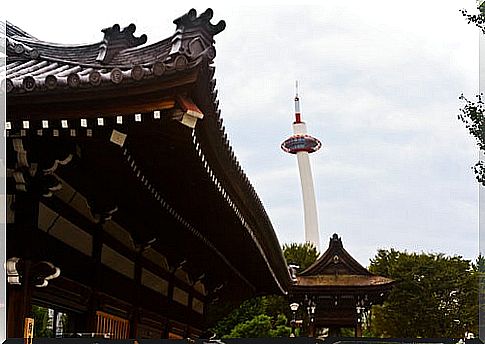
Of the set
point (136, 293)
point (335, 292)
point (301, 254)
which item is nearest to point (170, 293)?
point (136, 293)

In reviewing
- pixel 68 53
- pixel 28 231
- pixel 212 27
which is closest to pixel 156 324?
pixel 28 231

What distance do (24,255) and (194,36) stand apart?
94cm

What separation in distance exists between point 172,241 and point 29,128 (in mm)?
2033

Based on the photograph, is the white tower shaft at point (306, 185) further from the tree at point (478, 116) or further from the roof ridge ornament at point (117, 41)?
the roof ridge ornament at point (117, 41)

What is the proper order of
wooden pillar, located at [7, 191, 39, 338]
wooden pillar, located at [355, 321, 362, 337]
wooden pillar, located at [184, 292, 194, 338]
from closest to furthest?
wooden pillar, located at [7, 191, 39, 338], wooden pillar, located at [184, 292, 194, 338], wooden pillar, located at [355, 321, 362, 337]

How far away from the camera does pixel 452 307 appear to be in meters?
5.78

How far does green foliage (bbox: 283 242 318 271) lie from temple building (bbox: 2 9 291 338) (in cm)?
341

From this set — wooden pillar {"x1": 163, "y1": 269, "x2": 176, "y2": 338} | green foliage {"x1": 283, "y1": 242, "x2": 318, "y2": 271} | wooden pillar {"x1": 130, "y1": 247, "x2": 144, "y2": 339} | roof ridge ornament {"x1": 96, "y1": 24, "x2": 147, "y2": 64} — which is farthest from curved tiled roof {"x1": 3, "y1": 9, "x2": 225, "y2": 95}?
green foliage {"x1": 283, "y1": 242, "x2": 318, "y2": 271}

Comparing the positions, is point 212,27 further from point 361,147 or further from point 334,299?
point 334,299

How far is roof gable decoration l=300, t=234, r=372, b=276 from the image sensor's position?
731 cm

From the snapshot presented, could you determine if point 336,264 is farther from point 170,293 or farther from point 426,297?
point 170,293

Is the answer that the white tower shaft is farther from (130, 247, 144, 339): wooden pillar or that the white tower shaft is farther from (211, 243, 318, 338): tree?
(130, 247, 144, 339): wooden pillar

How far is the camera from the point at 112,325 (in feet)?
11.5

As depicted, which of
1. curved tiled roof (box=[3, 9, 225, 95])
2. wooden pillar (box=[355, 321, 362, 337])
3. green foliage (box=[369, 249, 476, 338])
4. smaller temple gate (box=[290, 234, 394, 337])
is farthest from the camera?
smaller temple gate (box=[290, 234, 394, 337])
